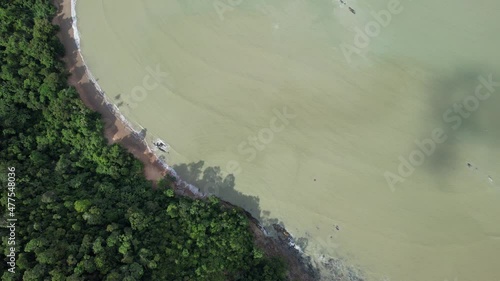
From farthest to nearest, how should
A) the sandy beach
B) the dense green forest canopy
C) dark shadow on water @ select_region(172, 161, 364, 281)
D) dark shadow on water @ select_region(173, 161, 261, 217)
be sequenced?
the sandy beach → dark shadow on water @ select_region(173, 161, 261, 217) → dark shadow on water @ select_region(172, 161, 364, 281) → the dense green forest canopy

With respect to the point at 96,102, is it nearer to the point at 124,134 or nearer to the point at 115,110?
the point at 115,110

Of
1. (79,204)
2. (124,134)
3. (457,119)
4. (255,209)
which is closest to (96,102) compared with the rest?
(124,134)

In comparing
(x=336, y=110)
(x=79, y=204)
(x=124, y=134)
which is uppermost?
(x=336, y=110)

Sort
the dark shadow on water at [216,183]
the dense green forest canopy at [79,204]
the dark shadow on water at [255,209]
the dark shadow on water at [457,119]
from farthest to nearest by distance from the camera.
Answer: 1. the dark shadow on water at [457,119]
2. the dark shadow on water at [216,183]
3. the dark shadow on water at [255,209]
4. the dense green forest canopy at [79,204]

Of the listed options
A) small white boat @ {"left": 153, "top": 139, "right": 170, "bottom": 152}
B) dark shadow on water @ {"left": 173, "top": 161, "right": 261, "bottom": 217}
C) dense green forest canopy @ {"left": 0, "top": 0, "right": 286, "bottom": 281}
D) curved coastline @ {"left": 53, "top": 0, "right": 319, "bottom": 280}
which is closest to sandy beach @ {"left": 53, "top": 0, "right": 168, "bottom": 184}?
curved coastline @ {"left": 53, "top": 0, "right": 319, "bottom": 280}

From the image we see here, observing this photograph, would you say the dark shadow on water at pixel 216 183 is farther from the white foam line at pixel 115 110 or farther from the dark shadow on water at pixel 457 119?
the dark shadow on water at pixel 457 119

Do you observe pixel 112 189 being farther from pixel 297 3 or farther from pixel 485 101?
pixel 485 101

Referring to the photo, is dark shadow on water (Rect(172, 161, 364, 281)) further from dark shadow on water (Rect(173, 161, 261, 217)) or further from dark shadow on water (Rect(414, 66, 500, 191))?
dark shadow on water (Rect(414, 66, 500, 191))

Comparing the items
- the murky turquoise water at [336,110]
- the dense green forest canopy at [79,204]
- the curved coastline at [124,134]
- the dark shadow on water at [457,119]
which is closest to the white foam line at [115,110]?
the curved coastline at [124,134]

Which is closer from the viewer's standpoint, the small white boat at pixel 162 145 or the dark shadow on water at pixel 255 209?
the dark shadow on water at pixel 255 209
